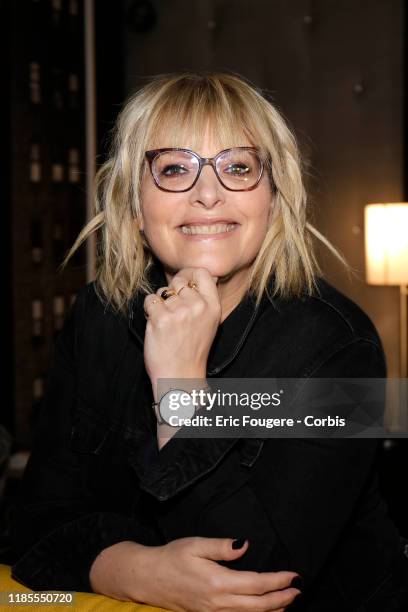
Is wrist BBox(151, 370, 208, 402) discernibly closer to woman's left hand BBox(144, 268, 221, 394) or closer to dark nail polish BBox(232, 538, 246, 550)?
woman's left hand BBox(144, 268, 221, 394)

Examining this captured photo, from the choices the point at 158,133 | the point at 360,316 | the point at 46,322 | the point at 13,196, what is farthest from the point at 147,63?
the point at 360,316

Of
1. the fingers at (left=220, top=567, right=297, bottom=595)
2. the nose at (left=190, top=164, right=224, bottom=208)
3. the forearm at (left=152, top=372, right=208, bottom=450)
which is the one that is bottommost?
the fingers at (left=220, top=567, right=297, bottom=595)

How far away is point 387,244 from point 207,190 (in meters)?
1.74

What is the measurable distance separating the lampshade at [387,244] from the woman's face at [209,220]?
161cm

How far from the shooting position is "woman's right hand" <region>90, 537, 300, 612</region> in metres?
0.97

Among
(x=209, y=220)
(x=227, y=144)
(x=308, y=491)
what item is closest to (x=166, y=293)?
(x=209, y=220)

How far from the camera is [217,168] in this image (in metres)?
1.22

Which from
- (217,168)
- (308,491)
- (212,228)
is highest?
(217,168)

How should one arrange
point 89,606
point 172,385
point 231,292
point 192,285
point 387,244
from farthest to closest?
point 387,244 < point 231,292 < point 192,285 < point 172,385 < point 89,606

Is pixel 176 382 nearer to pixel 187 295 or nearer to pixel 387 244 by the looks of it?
pixel 187 295

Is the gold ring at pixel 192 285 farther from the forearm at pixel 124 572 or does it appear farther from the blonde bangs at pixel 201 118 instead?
the forearm at pixel 124 572

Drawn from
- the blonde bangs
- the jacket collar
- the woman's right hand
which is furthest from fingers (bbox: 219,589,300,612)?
the blonde bangs

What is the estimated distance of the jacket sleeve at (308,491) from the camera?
1.02 meters

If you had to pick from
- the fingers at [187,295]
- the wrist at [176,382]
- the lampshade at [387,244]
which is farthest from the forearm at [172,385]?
the lampshade at [387,244]
